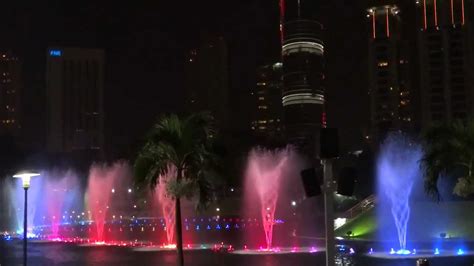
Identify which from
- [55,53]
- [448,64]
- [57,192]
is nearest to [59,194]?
[57,192]

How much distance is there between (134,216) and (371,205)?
76423 millimetres

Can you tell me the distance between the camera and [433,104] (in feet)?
394

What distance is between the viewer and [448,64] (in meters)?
120

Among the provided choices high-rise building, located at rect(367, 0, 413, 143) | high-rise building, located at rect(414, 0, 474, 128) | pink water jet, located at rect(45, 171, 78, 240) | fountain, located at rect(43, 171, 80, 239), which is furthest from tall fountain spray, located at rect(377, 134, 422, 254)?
high-rise building, located at rect(367, 0, 413, 143)

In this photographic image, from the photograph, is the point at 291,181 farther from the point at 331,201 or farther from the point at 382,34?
the point at 331,201

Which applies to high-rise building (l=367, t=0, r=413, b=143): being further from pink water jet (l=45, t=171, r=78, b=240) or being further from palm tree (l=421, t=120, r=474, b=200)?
palm tree (l=421, t=120, r=474, b=200)

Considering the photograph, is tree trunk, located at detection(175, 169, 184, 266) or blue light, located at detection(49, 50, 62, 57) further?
blue light, located at detection(49, 50, 62, 57)

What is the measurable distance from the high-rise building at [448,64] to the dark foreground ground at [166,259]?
87.1 meters

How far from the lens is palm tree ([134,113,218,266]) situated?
17781 millimetres

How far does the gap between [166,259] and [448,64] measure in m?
98.8

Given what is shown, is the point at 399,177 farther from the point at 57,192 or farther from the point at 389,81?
the point at 389,81

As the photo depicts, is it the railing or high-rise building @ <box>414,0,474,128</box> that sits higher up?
high-rise building @ <box>414,0,474,128</box>

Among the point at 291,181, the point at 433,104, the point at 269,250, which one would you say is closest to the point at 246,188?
the point at 291,181

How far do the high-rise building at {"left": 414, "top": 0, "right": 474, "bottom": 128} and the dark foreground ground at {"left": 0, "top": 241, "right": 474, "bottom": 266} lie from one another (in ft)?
286
